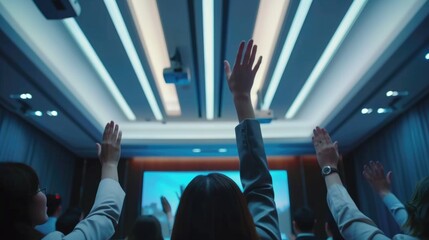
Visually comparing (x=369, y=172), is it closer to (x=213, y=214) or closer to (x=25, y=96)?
(x=213, y=214)

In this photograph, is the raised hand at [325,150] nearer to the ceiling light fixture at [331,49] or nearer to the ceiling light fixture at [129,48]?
the ceiling light fixture at [331,49]

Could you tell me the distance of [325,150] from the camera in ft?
4.18

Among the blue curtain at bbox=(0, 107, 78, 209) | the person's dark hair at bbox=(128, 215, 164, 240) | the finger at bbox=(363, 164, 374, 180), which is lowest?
the person's dark hair at bbox=(128, 215, 164, 240)

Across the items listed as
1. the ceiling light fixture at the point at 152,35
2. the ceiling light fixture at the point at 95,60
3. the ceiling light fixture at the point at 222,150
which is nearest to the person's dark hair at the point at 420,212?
the ceiling light fixture at the point at 152,35

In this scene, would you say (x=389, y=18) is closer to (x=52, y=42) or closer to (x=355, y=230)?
(x=355, y=230)

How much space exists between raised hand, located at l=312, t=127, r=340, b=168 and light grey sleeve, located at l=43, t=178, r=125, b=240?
730 mm

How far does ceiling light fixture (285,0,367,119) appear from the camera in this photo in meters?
3.12

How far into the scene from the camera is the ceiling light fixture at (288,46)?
3.05 metres

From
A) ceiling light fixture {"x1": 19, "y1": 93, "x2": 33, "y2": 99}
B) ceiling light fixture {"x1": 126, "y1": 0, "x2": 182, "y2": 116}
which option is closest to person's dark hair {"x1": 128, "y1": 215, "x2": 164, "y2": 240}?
ceiling light fixture {"x1": 126, "y1": 0, "x2": 182, "y2": 116}

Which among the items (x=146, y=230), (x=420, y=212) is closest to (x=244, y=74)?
(x=420, y=212)

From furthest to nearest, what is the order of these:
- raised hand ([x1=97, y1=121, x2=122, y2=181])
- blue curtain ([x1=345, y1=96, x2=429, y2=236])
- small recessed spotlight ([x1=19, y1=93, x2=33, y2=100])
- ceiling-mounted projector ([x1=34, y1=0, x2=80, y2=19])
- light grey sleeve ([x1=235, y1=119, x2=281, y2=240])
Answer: blue curtain ([x1=345, y1=96, x2=429, y2=236]) < small recessed spotlight ([x1=19, y1=93, x2=33, y2=100]) < ceiling-mounted projector ([x1=34, y1=0, x2=80, y2=19]) < raised hand ([x1=97, y1=121, x2=122, y2=181]) < light grey sleeve ([x1=235, y1=119, x2=281, y2=240])

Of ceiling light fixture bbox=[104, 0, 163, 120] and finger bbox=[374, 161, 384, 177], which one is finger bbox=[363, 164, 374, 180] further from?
ceiling light fixture bbox=[104, 0, 163, 120]

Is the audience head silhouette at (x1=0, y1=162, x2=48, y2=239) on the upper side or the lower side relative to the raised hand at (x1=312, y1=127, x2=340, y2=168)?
lower

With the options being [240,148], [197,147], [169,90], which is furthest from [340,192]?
[197,147]
